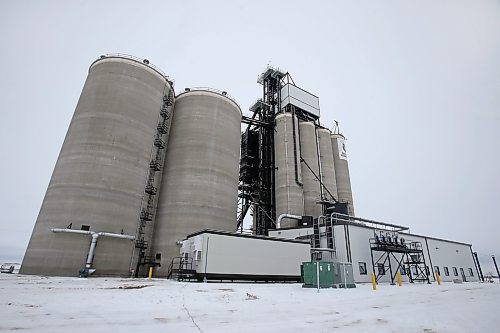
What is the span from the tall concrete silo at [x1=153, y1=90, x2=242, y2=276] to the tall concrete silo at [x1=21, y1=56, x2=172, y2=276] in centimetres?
335

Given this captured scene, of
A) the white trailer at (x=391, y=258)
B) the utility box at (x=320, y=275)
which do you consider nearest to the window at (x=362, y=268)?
the white trailer at (x=391, y=258)

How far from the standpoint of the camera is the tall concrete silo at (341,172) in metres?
50.3

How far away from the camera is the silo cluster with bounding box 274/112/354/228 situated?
41.1 meters

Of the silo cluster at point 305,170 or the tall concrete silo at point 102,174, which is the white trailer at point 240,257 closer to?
the tall concrete silo at point 102,174

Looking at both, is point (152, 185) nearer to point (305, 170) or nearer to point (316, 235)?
point (316, 235)

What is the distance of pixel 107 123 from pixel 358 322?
30.0 m

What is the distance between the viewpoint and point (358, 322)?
7.11 metres

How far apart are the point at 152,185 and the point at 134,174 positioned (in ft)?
10.5

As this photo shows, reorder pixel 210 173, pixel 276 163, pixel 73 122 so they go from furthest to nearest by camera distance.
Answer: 1. pixel 276 163
2. pixel 210 173
3. pixel 73 122

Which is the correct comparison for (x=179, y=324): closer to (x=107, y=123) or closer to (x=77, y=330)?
(x=77, y=330)

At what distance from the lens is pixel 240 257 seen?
949 inches

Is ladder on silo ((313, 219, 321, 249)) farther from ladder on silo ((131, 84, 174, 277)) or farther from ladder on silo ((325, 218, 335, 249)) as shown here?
ladder on silo ((131, 84, 174, 277))

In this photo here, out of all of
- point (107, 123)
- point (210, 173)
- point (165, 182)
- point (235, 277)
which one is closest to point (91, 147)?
point (107, 123)

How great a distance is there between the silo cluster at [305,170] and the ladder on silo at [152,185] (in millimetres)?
18154
